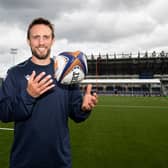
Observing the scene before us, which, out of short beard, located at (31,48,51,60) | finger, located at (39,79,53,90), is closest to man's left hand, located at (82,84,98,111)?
finger, located at (39,79,53,90)

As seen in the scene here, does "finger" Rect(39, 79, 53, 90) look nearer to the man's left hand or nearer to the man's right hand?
the man's right hand

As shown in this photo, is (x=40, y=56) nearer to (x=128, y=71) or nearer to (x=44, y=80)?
(x=44, y=80)

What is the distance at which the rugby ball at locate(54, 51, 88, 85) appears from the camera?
119 inches

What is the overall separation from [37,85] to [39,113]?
1.16ft

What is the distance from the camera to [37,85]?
2.64 m

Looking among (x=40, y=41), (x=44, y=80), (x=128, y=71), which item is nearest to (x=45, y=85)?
(x=44, y=80)

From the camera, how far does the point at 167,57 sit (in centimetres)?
7819

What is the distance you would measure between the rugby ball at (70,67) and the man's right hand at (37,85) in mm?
325

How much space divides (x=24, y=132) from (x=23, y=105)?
0.37m

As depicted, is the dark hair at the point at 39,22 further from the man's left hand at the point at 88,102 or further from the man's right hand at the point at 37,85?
the man's left hand at the point at 88,102

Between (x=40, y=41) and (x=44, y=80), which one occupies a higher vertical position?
(x=40, y=41)

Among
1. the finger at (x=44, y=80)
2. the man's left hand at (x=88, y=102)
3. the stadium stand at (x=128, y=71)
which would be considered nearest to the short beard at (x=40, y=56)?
the finger at (x=44, y=80)

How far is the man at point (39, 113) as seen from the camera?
2754 mm

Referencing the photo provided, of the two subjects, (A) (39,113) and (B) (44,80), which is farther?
(A) (39,113)
